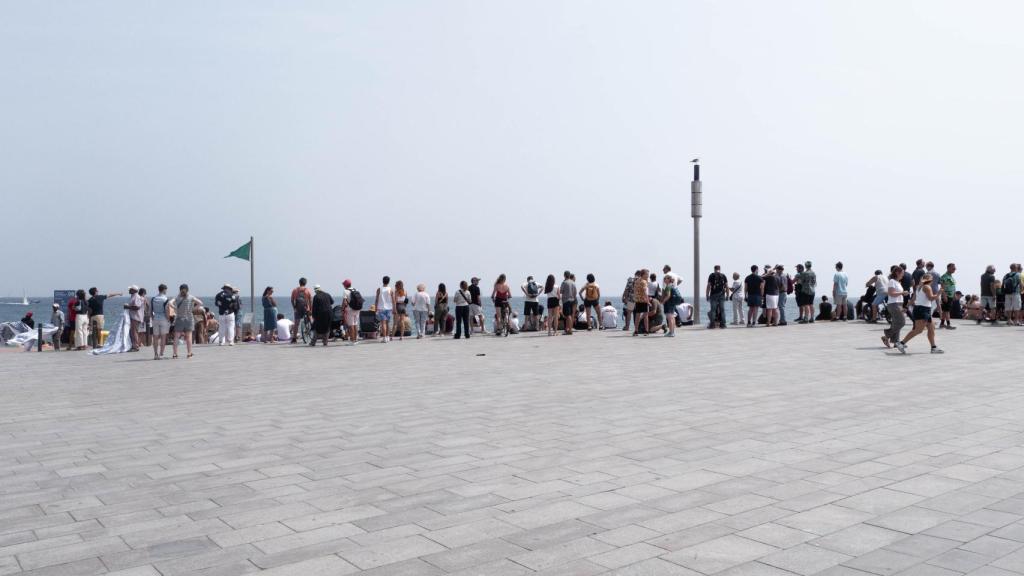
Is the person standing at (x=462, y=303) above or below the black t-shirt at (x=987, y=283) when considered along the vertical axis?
below

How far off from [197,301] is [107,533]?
15143mm

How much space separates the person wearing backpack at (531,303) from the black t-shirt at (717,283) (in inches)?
181

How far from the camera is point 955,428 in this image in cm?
779

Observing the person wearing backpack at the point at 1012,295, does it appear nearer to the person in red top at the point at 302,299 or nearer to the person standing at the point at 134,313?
the person in red top at the point at 302,299

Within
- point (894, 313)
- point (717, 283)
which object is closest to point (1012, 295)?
point (717, 283)

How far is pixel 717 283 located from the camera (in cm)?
2228

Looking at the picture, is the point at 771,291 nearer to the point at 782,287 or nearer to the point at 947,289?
the point at 782,287

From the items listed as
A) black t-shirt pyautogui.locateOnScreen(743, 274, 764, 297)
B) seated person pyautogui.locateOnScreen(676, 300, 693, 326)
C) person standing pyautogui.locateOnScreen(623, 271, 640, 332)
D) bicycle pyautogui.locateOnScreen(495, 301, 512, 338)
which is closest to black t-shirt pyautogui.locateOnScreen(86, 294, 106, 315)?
bicycle pyautogui.locateOnScreen(495, 301, 512, 338)

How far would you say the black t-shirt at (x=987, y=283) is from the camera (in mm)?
22812

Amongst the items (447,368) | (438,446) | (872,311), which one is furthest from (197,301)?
(872,311)

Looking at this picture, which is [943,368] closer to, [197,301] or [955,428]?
[955,428]

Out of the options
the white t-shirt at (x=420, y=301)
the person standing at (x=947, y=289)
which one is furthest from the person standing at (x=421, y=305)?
the person standing at (x=947, y=289)

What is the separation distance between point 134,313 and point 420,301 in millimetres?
6763

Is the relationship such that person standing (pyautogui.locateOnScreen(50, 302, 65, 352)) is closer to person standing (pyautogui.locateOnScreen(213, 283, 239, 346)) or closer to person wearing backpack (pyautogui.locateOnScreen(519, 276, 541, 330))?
person standing (pyautogui.locateOnScreen(213, 283, 239, 346))
